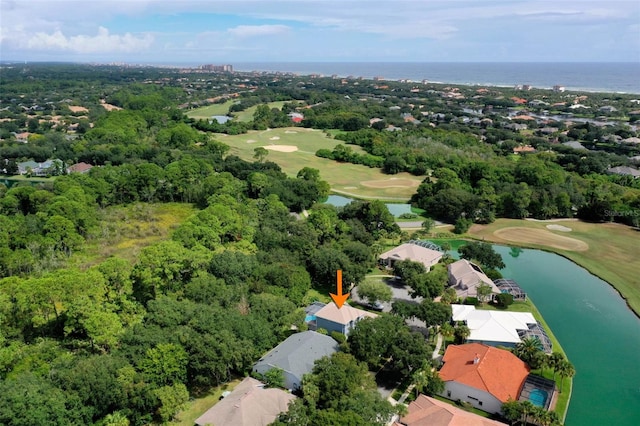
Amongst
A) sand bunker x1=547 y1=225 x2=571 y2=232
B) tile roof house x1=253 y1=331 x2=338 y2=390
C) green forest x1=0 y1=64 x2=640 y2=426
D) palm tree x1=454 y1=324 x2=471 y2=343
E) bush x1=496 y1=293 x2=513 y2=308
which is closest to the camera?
A: green forest x1=0 y1=64 x2=640 y2=426

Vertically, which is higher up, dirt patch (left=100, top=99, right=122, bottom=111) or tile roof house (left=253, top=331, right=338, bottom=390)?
dirt patch (left=100, top=99, right=122, bottom=111)

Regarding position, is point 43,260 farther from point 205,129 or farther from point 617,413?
point 205,129

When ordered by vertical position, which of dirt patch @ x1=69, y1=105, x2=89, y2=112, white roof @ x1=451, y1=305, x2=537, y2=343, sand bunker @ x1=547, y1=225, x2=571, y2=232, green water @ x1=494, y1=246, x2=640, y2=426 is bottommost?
green water @ x1=494, y1=246, x2=640, y2=426

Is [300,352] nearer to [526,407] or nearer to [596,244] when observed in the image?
[526,407]

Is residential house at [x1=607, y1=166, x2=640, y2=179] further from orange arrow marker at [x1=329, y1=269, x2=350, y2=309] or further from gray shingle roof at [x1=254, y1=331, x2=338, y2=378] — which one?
gray shingle roof at [x1=254, y1=331, x2=338, y2=378]

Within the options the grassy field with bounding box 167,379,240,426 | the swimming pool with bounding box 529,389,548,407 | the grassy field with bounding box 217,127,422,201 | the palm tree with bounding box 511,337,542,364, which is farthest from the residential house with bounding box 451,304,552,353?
the grassy field with bounding box 217,127,422,201

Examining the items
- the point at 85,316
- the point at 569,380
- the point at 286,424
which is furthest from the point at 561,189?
the point at 85,316

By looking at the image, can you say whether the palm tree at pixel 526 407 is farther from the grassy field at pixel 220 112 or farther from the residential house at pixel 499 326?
the grassy field at pixel 220 112
